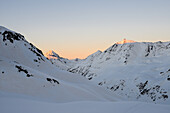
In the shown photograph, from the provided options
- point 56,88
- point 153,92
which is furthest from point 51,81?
point 153,92

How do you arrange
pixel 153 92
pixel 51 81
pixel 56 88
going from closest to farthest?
1. pixel 56 88
2. pixel 51 81
3. pixel 153 92

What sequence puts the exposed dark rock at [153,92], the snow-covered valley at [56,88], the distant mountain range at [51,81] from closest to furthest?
the snow-covered valley at [56,88] → the distant mountain range at [51,81] → the exposed dark rock at [153,92]

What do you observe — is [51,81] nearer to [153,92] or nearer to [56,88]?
[56,88]

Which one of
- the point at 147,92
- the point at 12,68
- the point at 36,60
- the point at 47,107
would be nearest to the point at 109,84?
the point at 147,92

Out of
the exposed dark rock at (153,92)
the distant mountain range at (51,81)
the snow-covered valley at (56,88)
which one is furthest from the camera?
the exposed dark rock at (153,92)

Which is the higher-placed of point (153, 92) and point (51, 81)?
point (153, 92)

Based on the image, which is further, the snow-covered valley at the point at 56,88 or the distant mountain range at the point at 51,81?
the distant mountain range at the point at 51,81

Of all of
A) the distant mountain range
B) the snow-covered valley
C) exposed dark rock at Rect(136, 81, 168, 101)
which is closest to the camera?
the snow-covered valley

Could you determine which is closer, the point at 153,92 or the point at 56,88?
the point at 56,88

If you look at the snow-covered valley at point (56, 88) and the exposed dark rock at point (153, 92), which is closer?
the snow-covered valley at point (56, 88)

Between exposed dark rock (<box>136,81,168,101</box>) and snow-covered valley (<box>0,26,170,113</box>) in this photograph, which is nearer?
snow-covered valley (<box>0,26,170,113</box>)

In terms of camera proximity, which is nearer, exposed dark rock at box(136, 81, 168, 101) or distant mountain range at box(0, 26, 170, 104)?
distant mountain range at box(0, 26, 170, 104)

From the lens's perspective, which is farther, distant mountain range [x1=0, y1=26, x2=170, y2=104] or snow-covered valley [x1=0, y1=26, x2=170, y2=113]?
distant mountain range [x1=0, y1=26, x2=170, y2=104]

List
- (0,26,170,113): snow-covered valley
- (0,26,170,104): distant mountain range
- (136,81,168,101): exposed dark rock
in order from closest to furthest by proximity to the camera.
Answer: (0,26,170,113): snow-covered valley, (0,26,170,104): distant mountain range, (136,81,168,101): exposed dark rock
